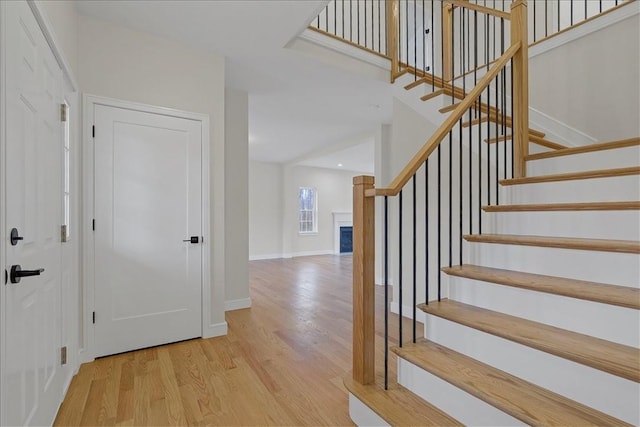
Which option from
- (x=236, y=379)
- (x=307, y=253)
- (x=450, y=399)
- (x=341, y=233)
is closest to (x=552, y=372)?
(x=450, y=399)

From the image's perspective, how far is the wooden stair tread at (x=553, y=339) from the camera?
109cm

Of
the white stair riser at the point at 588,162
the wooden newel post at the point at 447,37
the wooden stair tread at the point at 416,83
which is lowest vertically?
the white stair riser at the point at 588,162

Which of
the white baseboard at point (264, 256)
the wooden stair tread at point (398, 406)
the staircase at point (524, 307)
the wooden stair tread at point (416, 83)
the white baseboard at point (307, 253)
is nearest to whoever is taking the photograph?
the staircase at point (524, 307)

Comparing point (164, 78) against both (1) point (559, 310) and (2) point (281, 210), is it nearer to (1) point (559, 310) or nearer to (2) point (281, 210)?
(1) point (559, 310)

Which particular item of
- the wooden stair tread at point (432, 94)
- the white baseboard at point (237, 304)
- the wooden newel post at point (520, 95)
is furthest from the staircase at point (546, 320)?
the white baseboard at point (237, 304)

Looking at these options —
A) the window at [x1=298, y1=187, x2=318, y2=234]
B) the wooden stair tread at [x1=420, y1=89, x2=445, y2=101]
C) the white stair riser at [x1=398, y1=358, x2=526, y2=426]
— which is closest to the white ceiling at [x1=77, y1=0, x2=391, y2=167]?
the wooden stair tread at [x1=420, y1=89, x2=445, y2=101]

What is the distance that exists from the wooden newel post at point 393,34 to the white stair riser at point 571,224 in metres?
2.07

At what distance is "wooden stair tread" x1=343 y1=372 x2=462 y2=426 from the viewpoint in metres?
1.34

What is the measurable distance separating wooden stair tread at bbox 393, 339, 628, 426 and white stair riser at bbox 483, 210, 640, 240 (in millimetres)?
954

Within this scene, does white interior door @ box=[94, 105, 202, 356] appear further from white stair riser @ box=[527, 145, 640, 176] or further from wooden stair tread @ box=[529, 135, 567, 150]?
wooden stair tread @ box=[529, 135, 567, 150]

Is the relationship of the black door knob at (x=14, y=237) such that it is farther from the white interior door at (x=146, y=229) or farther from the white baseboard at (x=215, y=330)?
the white baseboard at (x=215, y=330)

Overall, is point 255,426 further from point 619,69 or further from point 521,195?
point 619,69

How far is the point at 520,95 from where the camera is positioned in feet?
7.73

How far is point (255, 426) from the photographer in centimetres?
160
